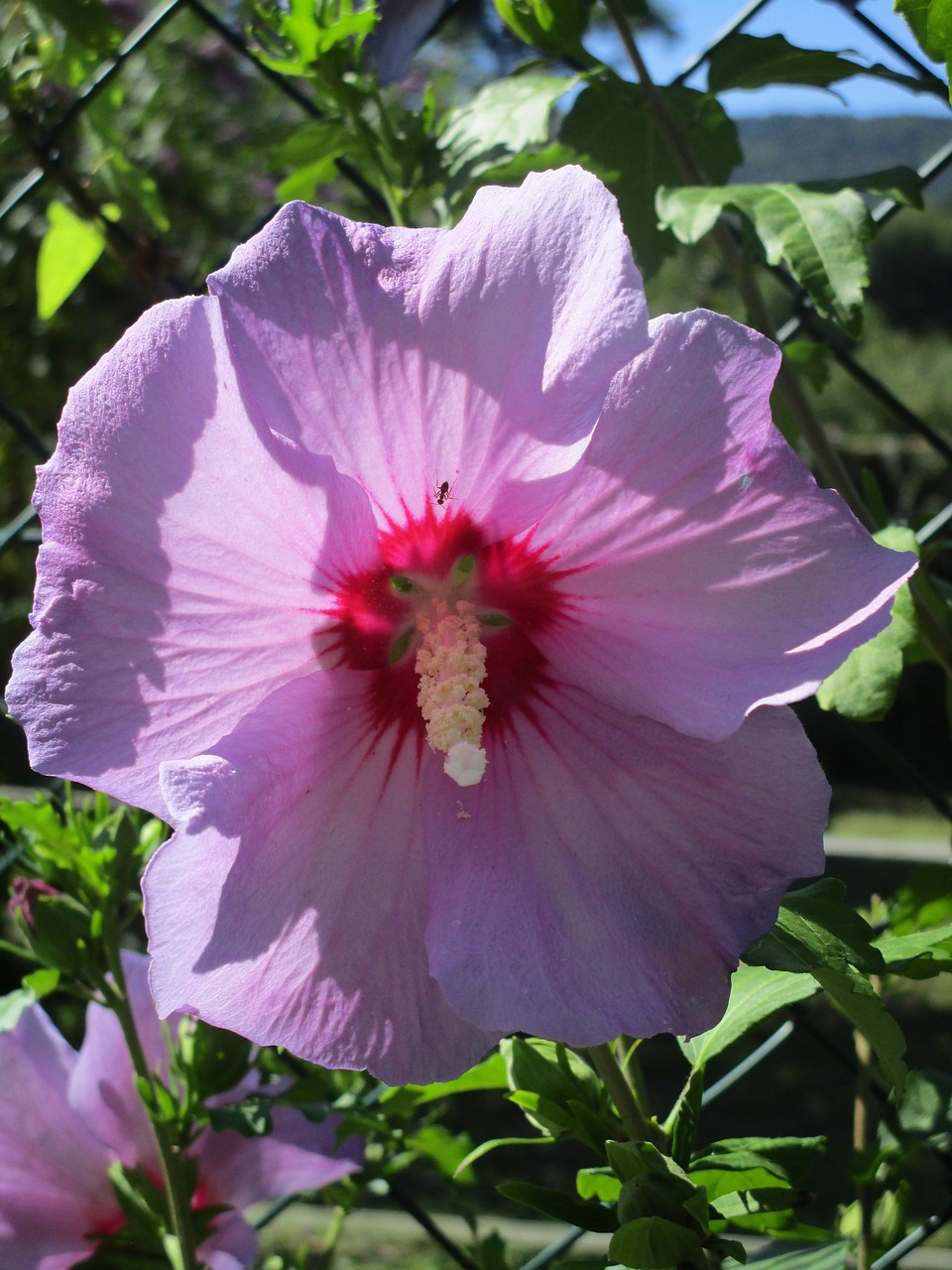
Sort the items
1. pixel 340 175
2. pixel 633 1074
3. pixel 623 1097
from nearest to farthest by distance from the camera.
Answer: pixel 623 1097
pixel 633 1074
pixel 340 175

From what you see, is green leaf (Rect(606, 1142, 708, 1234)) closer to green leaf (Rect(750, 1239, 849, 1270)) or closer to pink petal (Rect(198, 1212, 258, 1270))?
green leaf (Rect(750, 1239, 849, 1270))

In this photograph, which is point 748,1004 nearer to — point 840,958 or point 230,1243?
point 840,958

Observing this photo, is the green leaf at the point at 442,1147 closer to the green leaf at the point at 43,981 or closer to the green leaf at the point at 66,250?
the green leaf at the point at 43,981

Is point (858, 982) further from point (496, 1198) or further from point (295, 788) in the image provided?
point (496, 1198)

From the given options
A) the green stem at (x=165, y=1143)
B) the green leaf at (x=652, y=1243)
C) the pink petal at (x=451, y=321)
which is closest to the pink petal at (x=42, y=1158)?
the green stem at (x=165, y=1143)

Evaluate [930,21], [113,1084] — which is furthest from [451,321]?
[113,1084]

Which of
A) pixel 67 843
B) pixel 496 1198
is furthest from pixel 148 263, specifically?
pixel 496 1198

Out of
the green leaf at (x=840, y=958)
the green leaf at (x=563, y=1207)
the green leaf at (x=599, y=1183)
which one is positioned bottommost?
the green leaf at (x=599, y=1183)
